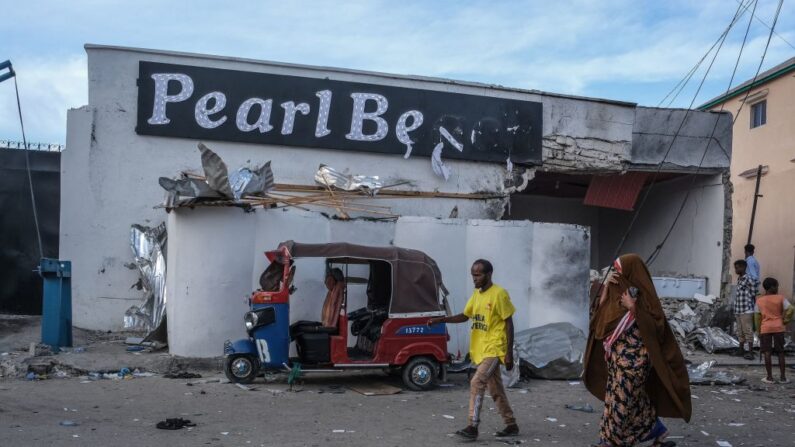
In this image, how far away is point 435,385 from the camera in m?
10.1

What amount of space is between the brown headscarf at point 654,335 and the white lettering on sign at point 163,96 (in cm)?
991

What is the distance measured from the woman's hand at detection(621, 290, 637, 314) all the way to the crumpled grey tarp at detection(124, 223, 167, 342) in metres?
9.11

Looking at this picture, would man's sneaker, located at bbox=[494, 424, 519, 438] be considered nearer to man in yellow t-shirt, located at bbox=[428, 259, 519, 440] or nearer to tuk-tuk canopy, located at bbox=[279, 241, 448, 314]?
man in yellow t-shirt, located at bbox=[428, 259, 519, 440]

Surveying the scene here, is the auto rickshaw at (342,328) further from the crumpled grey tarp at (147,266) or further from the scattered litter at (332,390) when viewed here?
the crumpled grey tarp at (147,266)

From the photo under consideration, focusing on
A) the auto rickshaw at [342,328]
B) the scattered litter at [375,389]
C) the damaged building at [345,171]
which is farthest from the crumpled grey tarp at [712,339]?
the scattered litter at [375,389]

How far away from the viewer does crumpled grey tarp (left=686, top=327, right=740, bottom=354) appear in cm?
1474

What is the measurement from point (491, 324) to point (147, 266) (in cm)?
839

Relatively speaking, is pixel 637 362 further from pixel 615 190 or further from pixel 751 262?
pixel 615 190

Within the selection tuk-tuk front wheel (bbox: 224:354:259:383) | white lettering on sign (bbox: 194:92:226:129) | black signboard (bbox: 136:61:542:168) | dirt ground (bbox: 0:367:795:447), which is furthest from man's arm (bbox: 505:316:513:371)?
white lettering on sign (bbox: 194:92:226:129)

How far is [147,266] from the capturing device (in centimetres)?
1355

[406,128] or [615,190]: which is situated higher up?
[406,128]

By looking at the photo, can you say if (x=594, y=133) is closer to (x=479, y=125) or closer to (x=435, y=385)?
(x=479, y=125)

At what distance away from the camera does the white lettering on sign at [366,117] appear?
1480 cm

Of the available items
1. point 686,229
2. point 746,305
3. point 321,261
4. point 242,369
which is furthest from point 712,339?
point 242,369
